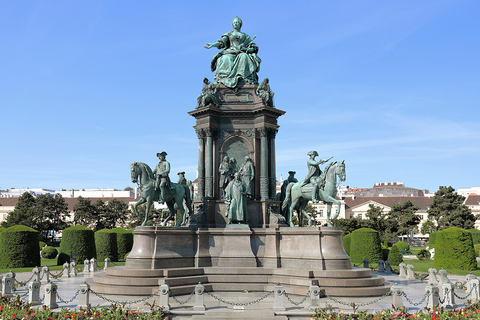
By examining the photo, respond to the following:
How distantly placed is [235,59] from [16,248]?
23164 mm

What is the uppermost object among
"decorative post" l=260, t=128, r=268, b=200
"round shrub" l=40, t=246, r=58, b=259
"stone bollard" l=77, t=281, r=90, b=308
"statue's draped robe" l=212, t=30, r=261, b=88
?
"statue's draped robe" l=212, t=30, r=261, b=88

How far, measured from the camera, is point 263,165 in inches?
870

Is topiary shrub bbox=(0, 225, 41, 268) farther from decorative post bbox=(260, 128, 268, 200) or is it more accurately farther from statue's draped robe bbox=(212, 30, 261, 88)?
decorative post bbox=(260, 128, 268, 200)

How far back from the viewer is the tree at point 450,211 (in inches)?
3004

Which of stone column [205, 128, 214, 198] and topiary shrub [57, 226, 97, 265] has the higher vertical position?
stone column [205, 128, 214, 198]

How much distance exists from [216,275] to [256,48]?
12341 mm

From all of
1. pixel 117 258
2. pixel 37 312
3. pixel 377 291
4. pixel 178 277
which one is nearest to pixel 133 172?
pixel 178 277

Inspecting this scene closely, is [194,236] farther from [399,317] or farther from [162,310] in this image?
[399,317]

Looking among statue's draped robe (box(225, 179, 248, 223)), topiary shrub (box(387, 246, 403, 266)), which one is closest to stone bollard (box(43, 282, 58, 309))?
statue's draped robe (box(225, 179, 248, 223))

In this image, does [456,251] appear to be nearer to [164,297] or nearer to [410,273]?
[410,273]

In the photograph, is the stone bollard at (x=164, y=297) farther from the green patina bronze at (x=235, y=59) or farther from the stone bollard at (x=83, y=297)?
the green patina bronze at (x=235, y=59)

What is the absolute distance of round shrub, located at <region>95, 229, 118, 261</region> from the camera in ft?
131

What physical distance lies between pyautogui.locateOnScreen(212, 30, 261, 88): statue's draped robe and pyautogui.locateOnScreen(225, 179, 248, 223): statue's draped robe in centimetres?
560

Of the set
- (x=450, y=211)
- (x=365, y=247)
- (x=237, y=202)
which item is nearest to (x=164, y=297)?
(x=237, y=202)
